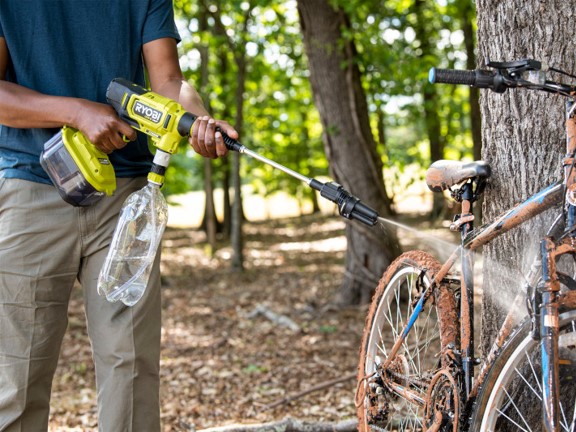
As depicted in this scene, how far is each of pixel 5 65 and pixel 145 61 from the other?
52cm

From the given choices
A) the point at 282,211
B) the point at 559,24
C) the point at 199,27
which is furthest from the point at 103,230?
the point at 282,211

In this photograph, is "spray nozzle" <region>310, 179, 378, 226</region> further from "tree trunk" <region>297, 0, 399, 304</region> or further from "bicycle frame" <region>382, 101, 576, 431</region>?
"tree trunk" <region>297, 0, 399, 304</region>

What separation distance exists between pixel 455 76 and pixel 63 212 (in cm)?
146

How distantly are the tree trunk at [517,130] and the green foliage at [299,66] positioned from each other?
4.27m

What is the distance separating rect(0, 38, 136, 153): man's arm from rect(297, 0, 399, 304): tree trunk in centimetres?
457

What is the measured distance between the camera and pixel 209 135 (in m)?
2.34

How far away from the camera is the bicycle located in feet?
6.12

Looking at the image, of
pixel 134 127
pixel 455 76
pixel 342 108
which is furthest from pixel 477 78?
pixel 342 108

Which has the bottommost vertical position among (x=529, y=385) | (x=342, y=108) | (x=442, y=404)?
(x=442, y=404)

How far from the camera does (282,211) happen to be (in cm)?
2722

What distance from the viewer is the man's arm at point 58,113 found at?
95.2 inches

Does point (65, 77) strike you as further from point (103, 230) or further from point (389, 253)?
point (389, 253)

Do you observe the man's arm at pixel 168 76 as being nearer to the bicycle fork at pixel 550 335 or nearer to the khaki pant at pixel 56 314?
the khaki pant at pixel 56 314

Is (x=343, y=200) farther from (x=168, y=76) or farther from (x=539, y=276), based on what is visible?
(x=168, y=76)
